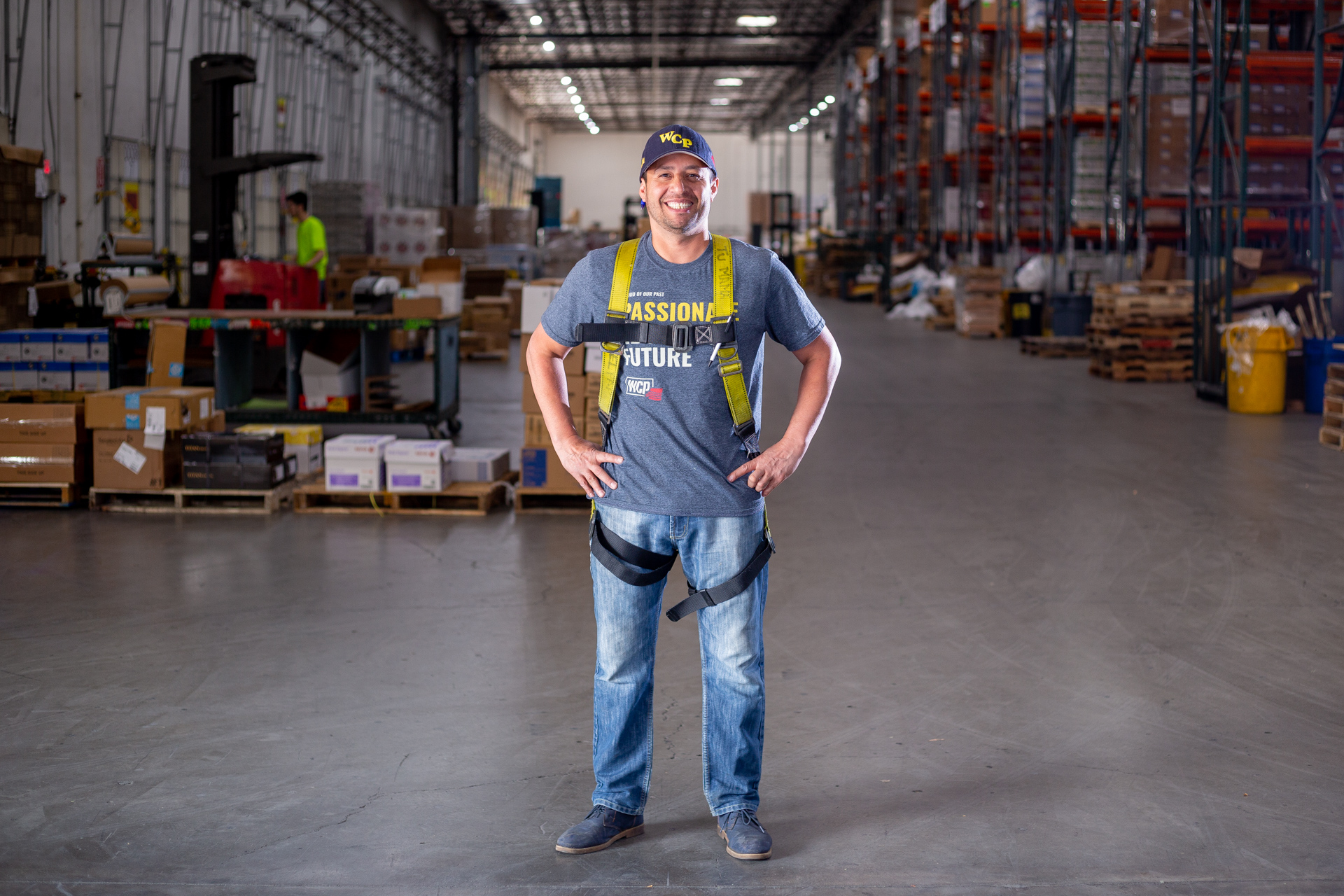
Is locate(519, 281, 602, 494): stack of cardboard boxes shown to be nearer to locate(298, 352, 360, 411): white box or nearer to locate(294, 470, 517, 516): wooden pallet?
locate(294, 470, 517, 516): wooden pallet

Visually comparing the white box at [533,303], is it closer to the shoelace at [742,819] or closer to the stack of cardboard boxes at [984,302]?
the shoelace at [742,819]

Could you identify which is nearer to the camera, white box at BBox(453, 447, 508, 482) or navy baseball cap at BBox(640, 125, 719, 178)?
navy baseball cap at BBox(640, 125, 719, 178)

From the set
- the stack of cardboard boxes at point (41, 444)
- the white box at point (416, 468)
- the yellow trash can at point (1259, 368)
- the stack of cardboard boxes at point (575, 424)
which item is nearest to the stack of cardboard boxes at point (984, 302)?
the yellow trash can at point (1259, 368)

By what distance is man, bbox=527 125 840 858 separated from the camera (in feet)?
9.88

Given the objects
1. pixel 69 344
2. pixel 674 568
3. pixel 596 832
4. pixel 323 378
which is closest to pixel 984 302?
pixel 323 378

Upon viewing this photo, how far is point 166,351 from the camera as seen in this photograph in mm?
9234

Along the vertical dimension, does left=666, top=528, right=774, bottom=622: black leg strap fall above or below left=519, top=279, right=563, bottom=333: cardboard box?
below

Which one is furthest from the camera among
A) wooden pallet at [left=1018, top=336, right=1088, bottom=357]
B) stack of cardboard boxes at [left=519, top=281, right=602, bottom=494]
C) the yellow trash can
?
wooden pallet at [left=1018, top=336, right=1088, bottom=357]

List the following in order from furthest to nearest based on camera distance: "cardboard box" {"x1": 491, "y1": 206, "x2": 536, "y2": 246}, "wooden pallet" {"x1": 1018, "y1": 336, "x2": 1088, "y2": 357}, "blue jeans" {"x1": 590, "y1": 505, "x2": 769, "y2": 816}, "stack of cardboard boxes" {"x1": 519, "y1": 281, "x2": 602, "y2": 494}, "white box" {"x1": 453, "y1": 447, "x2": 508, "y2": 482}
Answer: "cardboard box" {"x1": 491, "y1": 206, "x2": 536, "y2": 246} → "wooden pallet" {"x1": 1018, "y1": 336, "x2": 1088, "y2": 357} → "white box" {"x1": 453, "y1": 447, "x2": 508, "y2": 482} → "stack of cardboard boxes" {"x1": 519, "y1": 281, "x2": 602, "y2": 494} → "blue jeans" {"x1": 590, "y1": 505, "x2": 769, "y2": 816}

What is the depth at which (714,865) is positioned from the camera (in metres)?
3.18

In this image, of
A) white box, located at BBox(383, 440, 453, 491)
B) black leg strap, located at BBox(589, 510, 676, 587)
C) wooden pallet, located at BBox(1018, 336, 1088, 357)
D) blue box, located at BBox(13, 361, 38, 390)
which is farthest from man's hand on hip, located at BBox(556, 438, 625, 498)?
wooden pallet, located at BBox(1018, 336, 1088, 357)

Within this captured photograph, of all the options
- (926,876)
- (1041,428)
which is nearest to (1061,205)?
(1041,428)

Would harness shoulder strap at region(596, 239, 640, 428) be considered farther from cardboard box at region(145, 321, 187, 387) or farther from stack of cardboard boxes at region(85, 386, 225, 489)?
cardboard box at region(145, 321, 187, 387)

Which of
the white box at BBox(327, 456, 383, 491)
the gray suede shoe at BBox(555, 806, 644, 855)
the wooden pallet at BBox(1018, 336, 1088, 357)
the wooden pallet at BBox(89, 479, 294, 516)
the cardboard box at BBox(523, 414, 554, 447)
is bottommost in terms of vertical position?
the gray suede shoe at BBox(555, 806, 644, 855)
